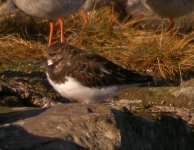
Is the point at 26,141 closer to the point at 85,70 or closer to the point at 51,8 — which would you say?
the point at 85,70

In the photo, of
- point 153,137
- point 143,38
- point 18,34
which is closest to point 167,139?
point 153,137

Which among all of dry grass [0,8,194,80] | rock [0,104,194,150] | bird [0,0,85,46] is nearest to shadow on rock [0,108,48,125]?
rock [0,104,194,150]

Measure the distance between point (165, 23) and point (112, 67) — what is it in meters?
5.63

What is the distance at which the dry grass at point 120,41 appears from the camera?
30.5ft

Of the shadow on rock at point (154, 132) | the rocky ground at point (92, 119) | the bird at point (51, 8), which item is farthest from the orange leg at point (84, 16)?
the shadow on rock at point (154, 132)

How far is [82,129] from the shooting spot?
5250 mm

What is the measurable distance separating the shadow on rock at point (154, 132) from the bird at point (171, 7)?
5.14 meters

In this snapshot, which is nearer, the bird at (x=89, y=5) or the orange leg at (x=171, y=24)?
the orange leg at (x=171, y=24)

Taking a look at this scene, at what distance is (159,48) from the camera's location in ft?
31.1

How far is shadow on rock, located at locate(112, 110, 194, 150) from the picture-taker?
5.93 meters

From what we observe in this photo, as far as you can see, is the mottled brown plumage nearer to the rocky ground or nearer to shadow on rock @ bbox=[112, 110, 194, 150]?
the rocky ground

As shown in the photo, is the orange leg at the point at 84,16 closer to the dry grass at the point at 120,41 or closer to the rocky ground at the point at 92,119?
the dry grass at the point at 120,41

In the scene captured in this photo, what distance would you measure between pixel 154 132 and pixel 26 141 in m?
1.79

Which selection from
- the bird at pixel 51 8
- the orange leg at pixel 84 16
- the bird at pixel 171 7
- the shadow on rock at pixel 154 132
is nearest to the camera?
the shadow on rock at pixel 154 132
